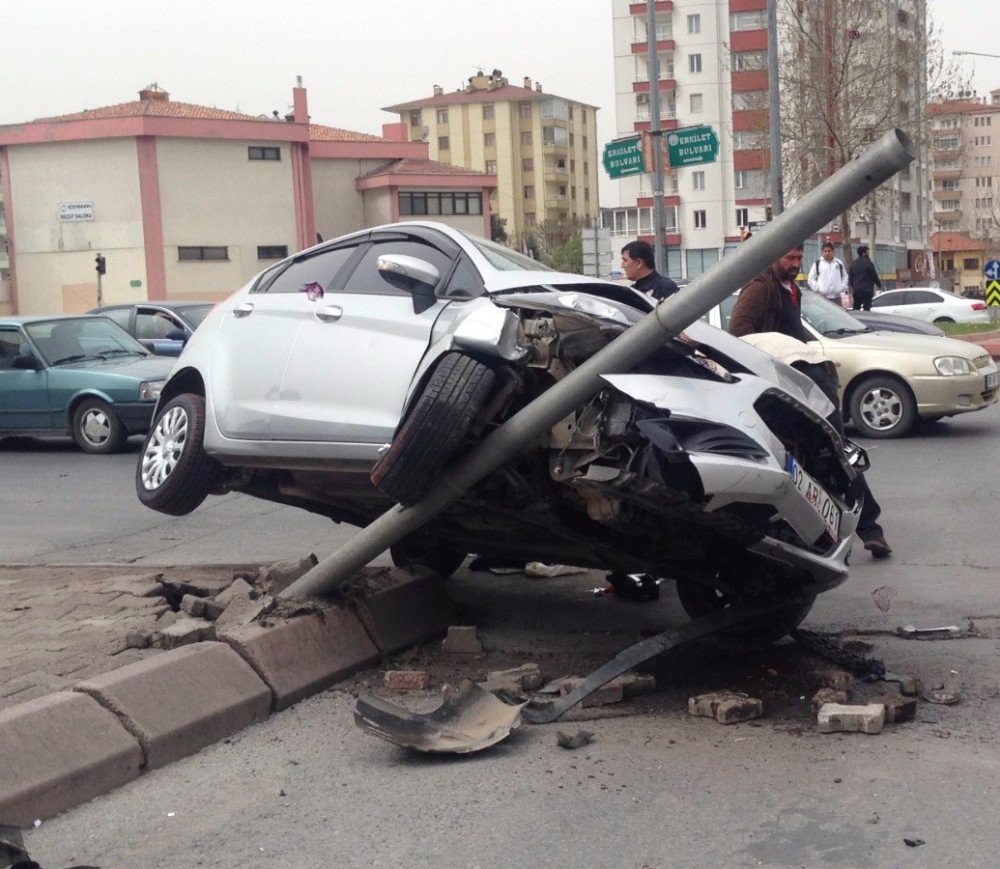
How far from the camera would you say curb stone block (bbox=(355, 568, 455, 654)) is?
6234mm

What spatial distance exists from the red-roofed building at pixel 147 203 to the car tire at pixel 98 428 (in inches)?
1778

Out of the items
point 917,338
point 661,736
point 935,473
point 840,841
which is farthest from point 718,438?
point 917,338

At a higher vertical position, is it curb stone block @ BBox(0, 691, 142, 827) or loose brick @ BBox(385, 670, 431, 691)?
curb stone block @ BBox(0, 691, 142, 827)

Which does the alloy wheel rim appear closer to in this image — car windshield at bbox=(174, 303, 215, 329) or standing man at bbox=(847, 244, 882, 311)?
car windshield at bbox=(174, 303, 215, 329)

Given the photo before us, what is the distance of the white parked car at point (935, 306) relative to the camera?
36.6 m

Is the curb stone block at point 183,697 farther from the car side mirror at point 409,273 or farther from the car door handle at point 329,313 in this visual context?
the car door handle at point 329,313

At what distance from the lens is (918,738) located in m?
4.79

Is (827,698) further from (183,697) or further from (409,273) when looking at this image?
(409,273)

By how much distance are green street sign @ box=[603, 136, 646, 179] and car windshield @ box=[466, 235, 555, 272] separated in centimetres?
1354

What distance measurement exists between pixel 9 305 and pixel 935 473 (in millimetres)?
57089

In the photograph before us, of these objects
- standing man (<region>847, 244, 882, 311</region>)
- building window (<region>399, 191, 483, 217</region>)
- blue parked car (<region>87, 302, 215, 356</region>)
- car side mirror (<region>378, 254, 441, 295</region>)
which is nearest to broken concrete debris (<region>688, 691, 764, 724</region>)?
car side mirror (<region>378, 254, 441, 295</region>)

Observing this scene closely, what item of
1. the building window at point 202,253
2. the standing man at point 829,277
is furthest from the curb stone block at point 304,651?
the building window at point 202,253

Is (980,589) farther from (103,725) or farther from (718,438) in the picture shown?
(103,725)

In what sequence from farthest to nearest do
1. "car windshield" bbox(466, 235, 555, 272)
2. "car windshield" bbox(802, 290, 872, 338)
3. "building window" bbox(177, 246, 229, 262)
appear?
"building window" bbox(177, 246, 229, 262) → "car windshield" bbox(802, 290, 872, 338) → "car windshield" bbox(466, 235, 555, 272)
